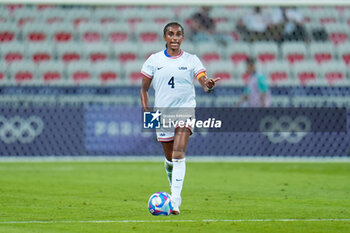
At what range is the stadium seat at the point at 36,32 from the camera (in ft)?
55.9

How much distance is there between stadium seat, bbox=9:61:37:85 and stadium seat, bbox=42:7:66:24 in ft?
3.81

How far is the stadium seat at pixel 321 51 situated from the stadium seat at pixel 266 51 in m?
0.87

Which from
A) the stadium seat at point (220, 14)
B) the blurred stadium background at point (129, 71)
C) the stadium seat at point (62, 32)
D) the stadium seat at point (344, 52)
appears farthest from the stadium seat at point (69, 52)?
the stadium seat at point (344, 52)

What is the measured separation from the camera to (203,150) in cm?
1507

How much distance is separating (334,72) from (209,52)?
312 cm

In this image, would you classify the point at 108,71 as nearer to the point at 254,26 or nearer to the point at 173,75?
the point at 254,26

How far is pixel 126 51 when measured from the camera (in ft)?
61.8

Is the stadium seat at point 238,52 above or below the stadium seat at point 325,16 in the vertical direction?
below

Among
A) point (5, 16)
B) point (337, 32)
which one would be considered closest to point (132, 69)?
point (5, 16)

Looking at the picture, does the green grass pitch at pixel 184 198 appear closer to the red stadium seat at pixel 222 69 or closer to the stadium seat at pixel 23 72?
the stadium seat at pixel 23 72

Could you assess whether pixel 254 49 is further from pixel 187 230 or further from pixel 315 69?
pixel 187 230

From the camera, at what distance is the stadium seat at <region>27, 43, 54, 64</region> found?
17.4 m

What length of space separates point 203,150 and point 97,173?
3.23 m

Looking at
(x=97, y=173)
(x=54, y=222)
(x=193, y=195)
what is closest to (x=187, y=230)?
(x=54, y=222)
